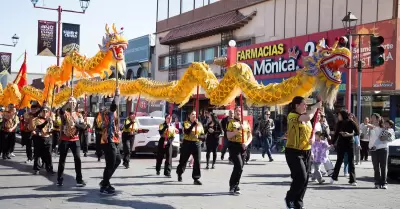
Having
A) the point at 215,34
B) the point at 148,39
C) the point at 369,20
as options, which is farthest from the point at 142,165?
the point at 148,39

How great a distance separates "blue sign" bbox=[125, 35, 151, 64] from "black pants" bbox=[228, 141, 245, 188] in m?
31.1

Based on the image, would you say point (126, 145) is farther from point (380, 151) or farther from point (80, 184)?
point (380, 151)

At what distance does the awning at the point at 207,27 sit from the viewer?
2889 centimetres

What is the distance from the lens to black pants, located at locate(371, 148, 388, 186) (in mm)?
10664

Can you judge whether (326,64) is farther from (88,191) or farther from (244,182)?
(88,191)

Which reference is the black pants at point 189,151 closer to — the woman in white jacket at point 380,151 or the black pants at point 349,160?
the black pants at point 349,160

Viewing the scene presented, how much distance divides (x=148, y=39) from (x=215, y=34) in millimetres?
10000

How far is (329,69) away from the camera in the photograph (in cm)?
782

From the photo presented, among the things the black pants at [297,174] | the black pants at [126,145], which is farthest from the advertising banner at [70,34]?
the black pants at [297,174]

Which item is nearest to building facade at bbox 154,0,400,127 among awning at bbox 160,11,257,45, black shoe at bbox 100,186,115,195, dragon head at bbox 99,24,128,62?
awning at bbox 160,11,257,45

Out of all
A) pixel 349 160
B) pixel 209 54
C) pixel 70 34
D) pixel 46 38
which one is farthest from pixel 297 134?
pixel 209 54

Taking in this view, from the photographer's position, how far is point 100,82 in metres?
14.0

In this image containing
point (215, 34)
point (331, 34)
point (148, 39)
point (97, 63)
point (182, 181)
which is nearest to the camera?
point (182, 181)

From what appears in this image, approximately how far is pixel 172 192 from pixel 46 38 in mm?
11186
